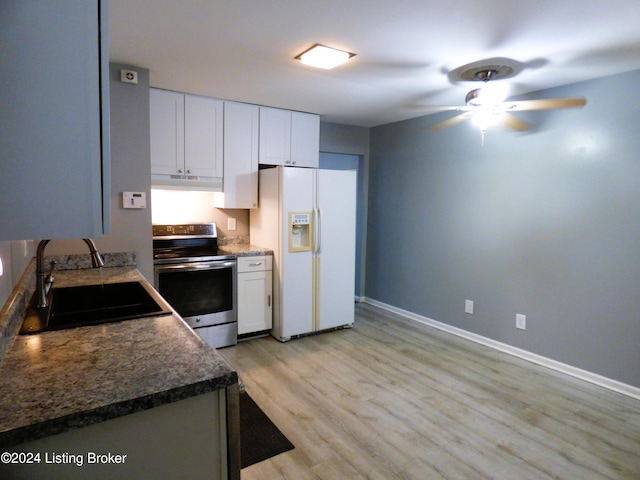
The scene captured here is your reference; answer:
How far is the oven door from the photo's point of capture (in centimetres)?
317

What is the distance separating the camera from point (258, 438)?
2.18 metres

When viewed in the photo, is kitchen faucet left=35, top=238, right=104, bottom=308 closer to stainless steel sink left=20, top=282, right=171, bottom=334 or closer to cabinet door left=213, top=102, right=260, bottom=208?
stainless steel sink left=20, top=282, right=171, bottom=334

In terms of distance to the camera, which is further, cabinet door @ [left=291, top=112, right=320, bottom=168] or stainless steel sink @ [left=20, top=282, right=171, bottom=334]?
cabinet door @ [left=291, top=112, right=320, bottom=168]

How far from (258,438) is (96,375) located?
4.65ft

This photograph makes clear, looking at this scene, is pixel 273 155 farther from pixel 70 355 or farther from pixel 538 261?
pixel 70 355

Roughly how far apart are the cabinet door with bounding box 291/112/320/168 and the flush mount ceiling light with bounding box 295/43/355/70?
140cm

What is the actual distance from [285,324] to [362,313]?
1318mm

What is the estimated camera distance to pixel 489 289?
11.8ft

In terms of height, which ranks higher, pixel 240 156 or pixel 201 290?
pixel 240 156

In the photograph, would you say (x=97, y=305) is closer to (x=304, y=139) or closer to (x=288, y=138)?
(x=288, y=138)

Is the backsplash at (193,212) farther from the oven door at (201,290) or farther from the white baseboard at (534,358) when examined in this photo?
the white baseboard at (534,358)

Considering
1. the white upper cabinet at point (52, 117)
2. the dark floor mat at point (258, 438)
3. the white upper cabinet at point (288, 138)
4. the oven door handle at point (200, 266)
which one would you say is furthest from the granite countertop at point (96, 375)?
the white upper cabinet at point (288, 138)

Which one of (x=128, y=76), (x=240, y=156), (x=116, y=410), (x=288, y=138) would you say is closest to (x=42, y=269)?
(x=116, y=410)

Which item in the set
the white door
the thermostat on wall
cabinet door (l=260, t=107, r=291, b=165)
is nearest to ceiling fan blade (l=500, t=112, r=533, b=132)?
the white door
